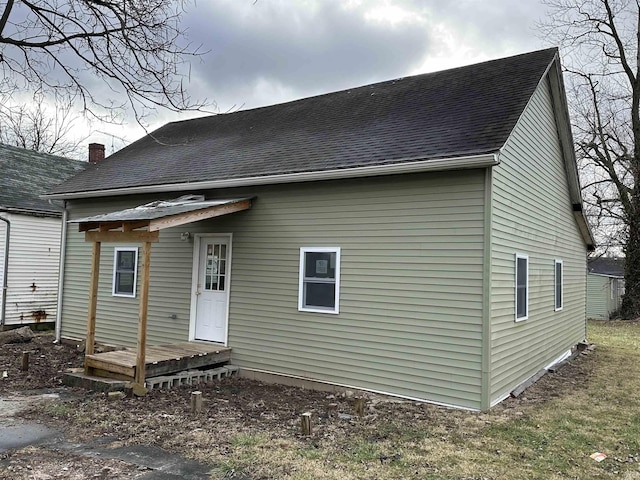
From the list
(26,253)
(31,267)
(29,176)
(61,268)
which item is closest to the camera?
(61,268)

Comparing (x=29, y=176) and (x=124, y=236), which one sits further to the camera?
(x=29, y=176)

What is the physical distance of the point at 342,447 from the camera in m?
5.04

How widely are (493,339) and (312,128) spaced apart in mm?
5355

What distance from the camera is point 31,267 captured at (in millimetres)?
13555

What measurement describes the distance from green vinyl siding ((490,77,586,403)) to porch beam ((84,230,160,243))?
460 centimetres

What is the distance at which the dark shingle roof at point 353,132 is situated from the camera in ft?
23.5

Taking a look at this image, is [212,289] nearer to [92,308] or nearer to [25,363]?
[92,308]

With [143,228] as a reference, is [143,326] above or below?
below

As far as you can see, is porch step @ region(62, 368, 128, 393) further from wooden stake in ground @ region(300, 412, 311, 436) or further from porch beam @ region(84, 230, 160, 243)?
wooden stake in ground @ region(300, 412, 311, 436)

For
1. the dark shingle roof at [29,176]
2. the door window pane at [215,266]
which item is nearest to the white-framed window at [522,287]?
the door window pane at [215,266]

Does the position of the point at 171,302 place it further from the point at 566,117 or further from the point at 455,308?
the point at 566,117

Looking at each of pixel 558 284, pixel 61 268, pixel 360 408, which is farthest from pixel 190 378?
pixel 558 284

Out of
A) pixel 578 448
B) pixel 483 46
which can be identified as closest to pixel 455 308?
pixel 578 448

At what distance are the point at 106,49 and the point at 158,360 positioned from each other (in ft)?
14.1
